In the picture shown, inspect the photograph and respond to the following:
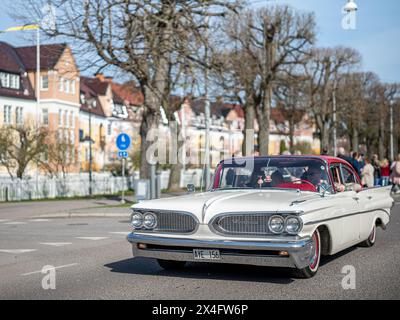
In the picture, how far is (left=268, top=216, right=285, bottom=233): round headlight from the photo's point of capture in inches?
299

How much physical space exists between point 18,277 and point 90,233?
262 inches

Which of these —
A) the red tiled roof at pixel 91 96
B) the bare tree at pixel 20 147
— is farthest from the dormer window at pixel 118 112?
the bare tree at pixel 20 147

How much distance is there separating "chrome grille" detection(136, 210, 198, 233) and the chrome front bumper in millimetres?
125

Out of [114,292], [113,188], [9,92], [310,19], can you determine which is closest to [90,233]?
[114,292]

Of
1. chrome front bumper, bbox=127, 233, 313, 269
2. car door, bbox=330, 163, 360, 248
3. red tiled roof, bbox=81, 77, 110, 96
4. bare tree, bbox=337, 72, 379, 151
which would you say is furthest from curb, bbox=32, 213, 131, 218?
red tiled roof, bbox=81, 77, 110, 96

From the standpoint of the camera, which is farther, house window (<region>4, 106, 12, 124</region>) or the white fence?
house window (<region>4, 106, 12, 124</region>)

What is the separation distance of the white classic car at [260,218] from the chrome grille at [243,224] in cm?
1

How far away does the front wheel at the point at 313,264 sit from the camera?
801 cm

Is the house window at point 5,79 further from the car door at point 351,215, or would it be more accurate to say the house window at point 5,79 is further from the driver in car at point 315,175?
the driver in car at point 315,175

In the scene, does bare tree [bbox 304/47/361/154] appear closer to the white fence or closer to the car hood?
the white fence

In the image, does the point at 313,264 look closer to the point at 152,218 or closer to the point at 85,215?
the point at 152,218

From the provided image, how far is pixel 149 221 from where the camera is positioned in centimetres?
836

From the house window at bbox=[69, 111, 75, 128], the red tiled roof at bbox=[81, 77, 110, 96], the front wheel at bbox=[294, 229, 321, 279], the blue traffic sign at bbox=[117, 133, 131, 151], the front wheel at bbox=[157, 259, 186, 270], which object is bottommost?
the front wheel at bbox=[157, 259, 186, 270]
